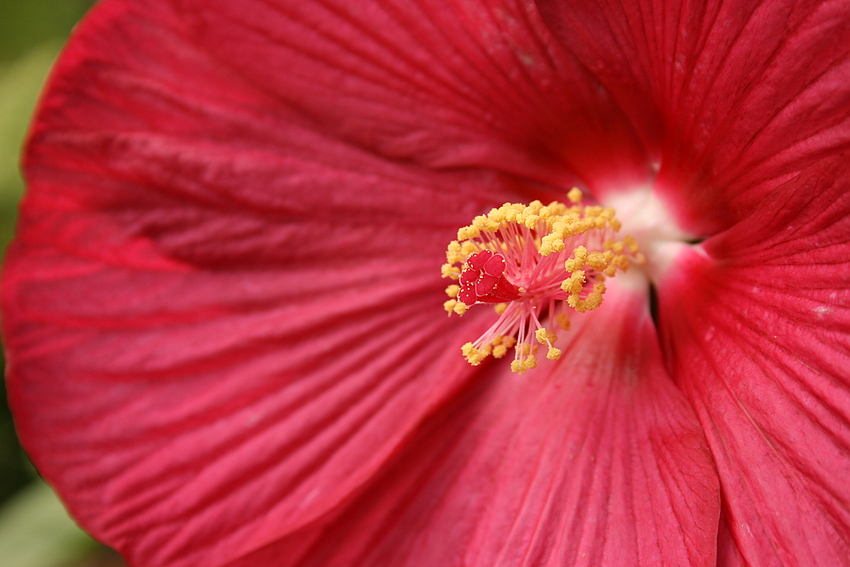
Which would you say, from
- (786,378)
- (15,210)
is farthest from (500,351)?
(15,210)

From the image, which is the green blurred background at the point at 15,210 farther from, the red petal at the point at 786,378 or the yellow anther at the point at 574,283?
the red petal at the point at 786,378

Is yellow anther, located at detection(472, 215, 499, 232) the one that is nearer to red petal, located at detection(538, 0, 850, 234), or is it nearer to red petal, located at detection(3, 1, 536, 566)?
red petal, located at detection(3, 1, 536, 566)

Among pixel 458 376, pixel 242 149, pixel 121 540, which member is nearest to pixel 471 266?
pixel 458 376

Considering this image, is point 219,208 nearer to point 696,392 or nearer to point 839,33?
point 696,392

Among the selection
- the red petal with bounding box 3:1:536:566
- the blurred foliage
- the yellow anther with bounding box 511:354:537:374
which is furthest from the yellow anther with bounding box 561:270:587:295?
the blurred foliage

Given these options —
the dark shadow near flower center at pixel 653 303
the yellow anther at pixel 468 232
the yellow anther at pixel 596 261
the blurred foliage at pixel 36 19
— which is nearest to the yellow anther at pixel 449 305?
the yellow anther at pixel 468 232

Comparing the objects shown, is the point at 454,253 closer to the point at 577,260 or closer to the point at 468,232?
the point at 468,232
